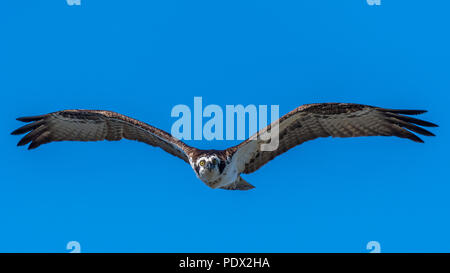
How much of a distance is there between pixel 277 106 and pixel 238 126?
0.89 meters

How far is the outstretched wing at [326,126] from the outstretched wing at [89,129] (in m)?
1.40

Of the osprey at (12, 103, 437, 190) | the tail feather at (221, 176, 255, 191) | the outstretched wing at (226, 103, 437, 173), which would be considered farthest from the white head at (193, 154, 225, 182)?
the tail feather at (221, 176, 255, 191)

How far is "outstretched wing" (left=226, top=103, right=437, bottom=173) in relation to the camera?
1043 cm

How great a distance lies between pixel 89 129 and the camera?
39.0ft

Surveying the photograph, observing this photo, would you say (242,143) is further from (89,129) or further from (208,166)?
(89,129)

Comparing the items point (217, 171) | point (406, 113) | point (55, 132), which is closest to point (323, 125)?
point (406, 113)

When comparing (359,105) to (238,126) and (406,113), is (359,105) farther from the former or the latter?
(238,126)

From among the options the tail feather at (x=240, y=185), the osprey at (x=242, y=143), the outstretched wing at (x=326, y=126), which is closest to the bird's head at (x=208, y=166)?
the osprey at (x=242, y=143)

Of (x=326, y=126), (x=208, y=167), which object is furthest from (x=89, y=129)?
(x=326, y=126)

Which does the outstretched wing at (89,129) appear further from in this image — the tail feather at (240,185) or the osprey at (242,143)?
the tail feather at (240,185)

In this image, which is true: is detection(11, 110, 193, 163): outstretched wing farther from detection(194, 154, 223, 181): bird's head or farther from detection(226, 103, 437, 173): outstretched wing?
detection(226, 103, 437, 173): outstretched wing

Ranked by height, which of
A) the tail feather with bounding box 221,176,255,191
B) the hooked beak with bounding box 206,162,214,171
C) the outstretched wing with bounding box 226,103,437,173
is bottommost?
the tail feather with bounding box 221,176,255,191

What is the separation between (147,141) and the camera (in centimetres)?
1193

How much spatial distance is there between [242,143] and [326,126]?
1.81 metres
